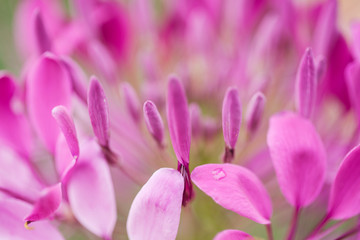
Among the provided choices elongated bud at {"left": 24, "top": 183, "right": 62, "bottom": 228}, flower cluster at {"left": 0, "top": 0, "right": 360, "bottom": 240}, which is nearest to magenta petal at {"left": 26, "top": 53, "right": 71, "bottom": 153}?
flower cluster at {"left": 0, "top": 0, "right": 360, "bottom": 240}

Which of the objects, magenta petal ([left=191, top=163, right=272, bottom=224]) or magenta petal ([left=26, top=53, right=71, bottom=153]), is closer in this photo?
magenta petal ([left=191, top=163, right=272, bottom=224])

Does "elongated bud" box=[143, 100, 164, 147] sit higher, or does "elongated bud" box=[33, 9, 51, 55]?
"elongated bud" box=[33, 9, 51, 55]

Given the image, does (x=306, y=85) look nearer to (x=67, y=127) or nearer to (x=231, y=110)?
(x=231, y=110)

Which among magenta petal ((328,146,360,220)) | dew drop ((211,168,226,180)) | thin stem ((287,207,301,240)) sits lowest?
thin stem ((287,207,301,240))

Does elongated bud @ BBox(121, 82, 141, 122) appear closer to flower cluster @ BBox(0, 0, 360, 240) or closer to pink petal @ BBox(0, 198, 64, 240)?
flower cluster @ BBox(0, 0, 360, 240)

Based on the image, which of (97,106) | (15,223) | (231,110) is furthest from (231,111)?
(15,223)

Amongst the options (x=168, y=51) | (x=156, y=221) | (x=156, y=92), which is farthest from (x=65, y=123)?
(x=168, y=51)

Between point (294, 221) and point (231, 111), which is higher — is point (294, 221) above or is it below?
below
